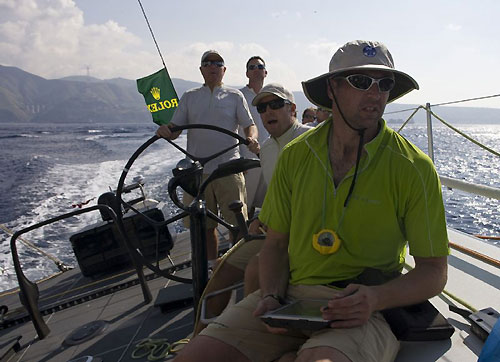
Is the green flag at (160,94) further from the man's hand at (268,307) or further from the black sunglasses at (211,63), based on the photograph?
the man's hand at (268,307)

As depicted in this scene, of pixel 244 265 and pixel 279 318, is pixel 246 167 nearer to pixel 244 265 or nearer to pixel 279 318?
pixel 244 265

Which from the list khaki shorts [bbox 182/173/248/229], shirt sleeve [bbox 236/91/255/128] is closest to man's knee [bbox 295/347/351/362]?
khaki shorts [bbox 182/173/248/229]

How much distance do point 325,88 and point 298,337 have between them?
849mm

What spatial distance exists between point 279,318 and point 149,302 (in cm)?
204

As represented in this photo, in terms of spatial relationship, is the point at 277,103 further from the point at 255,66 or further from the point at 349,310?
the point at 255,66

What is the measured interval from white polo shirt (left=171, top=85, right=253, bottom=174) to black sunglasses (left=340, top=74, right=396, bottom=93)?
168 centimetres

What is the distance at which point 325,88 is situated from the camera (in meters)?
1.47

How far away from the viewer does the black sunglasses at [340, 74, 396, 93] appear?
123 centimetres

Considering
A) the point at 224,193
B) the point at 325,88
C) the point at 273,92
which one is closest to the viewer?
the point at 325,88

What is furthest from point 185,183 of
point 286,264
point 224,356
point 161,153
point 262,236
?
point 161,153

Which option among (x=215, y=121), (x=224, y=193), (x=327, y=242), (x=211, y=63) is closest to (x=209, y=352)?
(x=327, y=242)

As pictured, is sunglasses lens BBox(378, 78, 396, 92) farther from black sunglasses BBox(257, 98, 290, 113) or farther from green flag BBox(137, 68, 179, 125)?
green flag BBox(137, 68, 179, 125)

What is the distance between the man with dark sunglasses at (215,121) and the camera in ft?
9.32

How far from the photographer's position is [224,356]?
114cm
